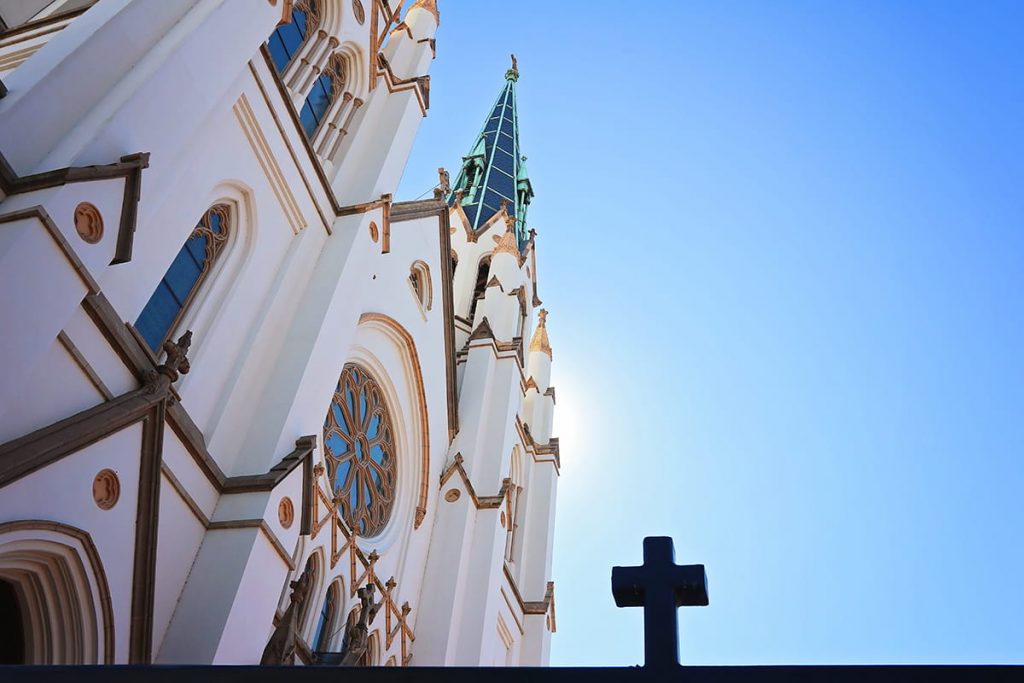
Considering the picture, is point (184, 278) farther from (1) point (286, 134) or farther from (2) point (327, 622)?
(2) point (327, 622)

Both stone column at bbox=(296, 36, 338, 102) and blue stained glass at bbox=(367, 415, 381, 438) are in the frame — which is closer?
stone column at bbox=(296, 36, 338, 102)

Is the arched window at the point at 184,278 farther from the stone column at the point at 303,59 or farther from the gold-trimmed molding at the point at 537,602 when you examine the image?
the gold-trimmed molding at the point at 537,602

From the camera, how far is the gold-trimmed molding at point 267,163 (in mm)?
9742

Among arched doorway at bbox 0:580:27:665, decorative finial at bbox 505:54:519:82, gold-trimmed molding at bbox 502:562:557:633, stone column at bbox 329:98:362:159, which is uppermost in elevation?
decorative finial at bbox 505:54:519:82

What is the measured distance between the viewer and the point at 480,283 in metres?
21.3

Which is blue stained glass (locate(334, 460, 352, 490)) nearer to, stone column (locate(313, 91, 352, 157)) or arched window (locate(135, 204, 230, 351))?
arched window (locate(135, 204, 230, 351))

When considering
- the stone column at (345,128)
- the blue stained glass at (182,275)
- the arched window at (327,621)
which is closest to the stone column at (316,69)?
the stone column at (345,128)

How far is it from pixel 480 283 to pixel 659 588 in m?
18.8

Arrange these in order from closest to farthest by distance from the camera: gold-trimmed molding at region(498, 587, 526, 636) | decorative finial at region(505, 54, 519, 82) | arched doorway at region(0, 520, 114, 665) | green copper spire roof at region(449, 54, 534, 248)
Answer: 1. arched doorway at region(0, 520, 114, 665)
2. gold-trimmed molding at region(498, 587, 526, 636)
3. green copper spire roof at region(449, 54, 534, 248)
4. decorative finial at region(505, 54, 519, 82)

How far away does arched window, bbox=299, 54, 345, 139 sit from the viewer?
12.1 metres

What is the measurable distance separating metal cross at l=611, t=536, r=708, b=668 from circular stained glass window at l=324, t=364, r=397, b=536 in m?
9.33

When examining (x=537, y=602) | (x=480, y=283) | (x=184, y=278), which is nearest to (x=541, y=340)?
(x=480, y=283)

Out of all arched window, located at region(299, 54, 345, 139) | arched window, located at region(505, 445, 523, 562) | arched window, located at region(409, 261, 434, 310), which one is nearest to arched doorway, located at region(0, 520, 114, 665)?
arched window, located at region(299, 54, 345, 139)

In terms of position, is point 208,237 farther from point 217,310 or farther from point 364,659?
point 364,659
